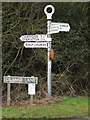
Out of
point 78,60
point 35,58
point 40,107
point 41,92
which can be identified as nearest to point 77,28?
point 78,60

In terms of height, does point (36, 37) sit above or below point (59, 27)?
below

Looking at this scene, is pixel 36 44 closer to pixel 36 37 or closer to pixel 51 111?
pixel 36 37

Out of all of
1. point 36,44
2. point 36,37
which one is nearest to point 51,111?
point 36,44

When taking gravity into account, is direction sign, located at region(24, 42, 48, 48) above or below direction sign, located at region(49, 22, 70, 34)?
below

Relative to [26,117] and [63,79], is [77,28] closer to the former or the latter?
[63,79]

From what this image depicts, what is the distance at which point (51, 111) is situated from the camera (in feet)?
28.3

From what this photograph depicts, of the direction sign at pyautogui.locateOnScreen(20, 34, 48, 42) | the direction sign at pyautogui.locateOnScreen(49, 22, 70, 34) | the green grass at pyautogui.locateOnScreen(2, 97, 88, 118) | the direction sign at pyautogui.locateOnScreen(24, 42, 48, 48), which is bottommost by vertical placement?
the green grass at pyautogui.locateOnScreen(2, 97, 88, 118)

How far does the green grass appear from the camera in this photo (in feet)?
27.0

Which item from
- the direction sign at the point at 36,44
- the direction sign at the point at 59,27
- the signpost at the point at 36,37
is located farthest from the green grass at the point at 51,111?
the direction sign at the point at 59,27

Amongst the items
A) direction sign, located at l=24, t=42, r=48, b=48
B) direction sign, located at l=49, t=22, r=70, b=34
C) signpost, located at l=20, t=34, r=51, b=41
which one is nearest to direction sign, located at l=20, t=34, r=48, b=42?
signpost, located at l=20, t=34, r=51, b=41

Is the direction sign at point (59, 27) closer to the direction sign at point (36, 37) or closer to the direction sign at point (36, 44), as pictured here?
the direction sign at point (36, 37)

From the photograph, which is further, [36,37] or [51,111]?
[36,37]

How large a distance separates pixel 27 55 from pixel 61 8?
2.11 m

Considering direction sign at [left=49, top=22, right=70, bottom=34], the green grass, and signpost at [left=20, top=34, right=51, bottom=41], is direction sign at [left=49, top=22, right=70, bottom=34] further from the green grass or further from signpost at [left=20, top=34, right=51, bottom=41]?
the green grass
